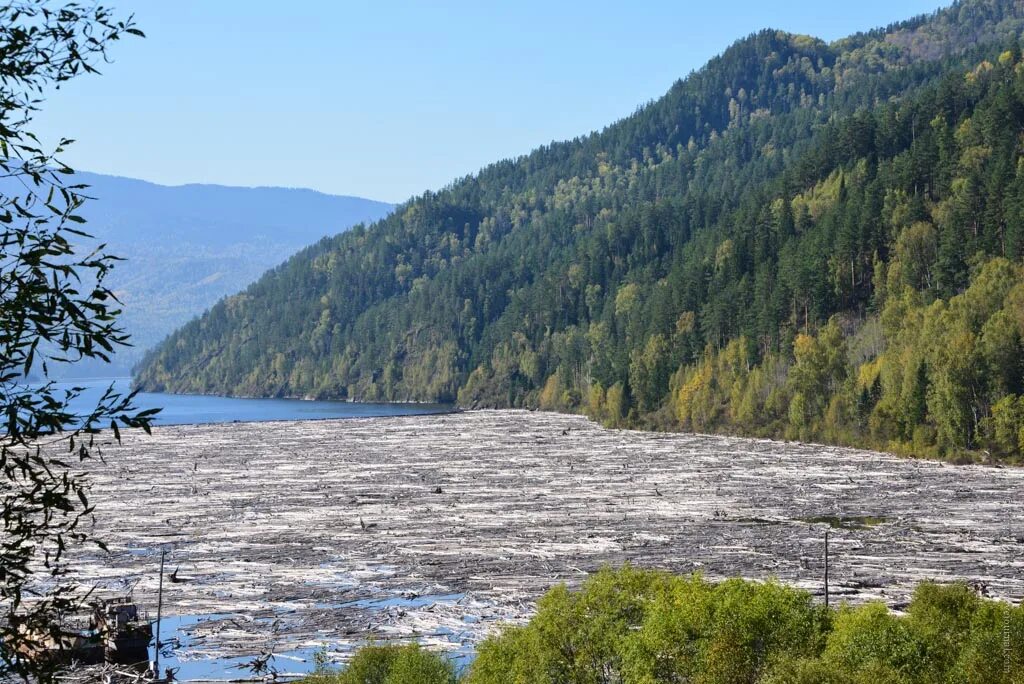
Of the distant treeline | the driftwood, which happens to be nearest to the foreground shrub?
the distant treeline

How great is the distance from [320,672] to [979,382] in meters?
116

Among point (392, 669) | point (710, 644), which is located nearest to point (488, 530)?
point (392, 669)

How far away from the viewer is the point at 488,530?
85188mm

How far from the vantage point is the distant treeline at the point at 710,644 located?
119ft

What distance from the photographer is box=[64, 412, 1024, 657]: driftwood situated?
59281 mm

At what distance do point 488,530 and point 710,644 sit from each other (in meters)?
48.6

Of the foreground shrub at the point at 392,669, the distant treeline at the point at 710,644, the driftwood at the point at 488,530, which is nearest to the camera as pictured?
the distant treeline at the point at 710,644

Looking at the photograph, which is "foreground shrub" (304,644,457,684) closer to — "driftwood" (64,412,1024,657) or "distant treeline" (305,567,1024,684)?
"distant treeline" (305,567,1024,684)

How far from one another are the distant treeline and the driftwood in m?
11.6

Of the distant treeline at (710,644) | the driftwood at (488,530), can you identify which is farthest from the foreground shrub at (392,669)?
the driftwood at (488,530)

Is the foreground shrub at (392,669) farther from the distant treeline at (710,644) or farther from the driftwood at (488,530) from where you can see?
the driftwood at (488,530)

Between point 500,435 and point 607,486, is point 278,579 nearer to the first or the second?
point 607,486

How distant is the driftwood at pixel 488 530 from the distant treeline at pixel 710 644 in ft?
38.2

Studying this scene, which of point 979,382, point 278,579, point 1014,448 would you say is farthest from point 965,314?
point 278,579
